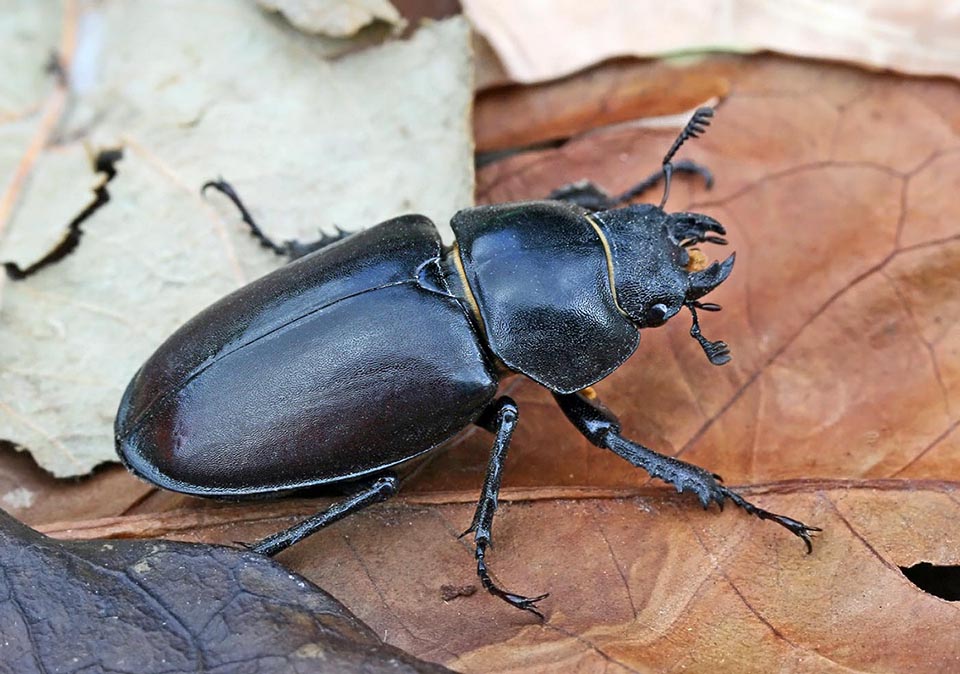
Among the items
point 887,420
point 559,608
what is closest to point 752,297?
point 887,420

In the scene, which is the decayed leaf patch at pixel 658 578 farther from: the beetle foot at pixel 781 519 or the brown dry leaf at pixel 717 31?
the brown dry leaf at pixel 717 31

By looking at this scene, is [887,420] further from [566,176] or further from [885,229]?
[566,176]

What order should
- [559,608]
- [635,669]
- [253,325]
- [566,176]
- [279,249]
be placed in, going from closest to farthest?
[635,669] < [559,608] < [253,325] < [279,249] < [566,176]

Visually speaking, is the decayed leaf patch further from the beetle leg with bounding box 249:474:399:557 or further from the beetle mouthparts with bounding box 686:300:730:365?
the beetle mouthparts with bounding box 686:300:730:365

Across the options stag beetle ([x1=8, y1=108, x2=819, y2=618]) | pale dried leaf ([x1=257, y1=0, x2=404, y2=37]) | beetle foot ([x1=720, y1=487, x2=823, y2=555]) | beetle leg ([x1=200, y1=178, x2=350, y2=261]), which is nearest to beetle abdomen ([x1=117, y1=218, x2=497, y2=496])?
stag beetle ([x1=8, y1=108, x2=819, y2=618])

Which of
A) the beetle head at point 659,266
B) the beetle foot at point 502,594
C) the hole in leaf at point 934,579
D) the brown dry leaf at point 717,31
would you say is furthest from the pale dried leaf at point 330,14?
the hole in leaf at point 934,579

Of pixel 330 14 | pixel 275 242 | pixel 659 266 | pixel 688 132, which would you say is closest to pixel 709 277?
pixel 659 266

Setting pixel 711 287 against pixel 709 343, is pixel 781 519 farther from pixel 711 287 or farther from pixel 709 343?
pixel 711 287

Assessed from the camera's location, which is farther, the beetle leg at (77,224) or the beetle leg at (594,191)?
the beetle leg at (594,191)
